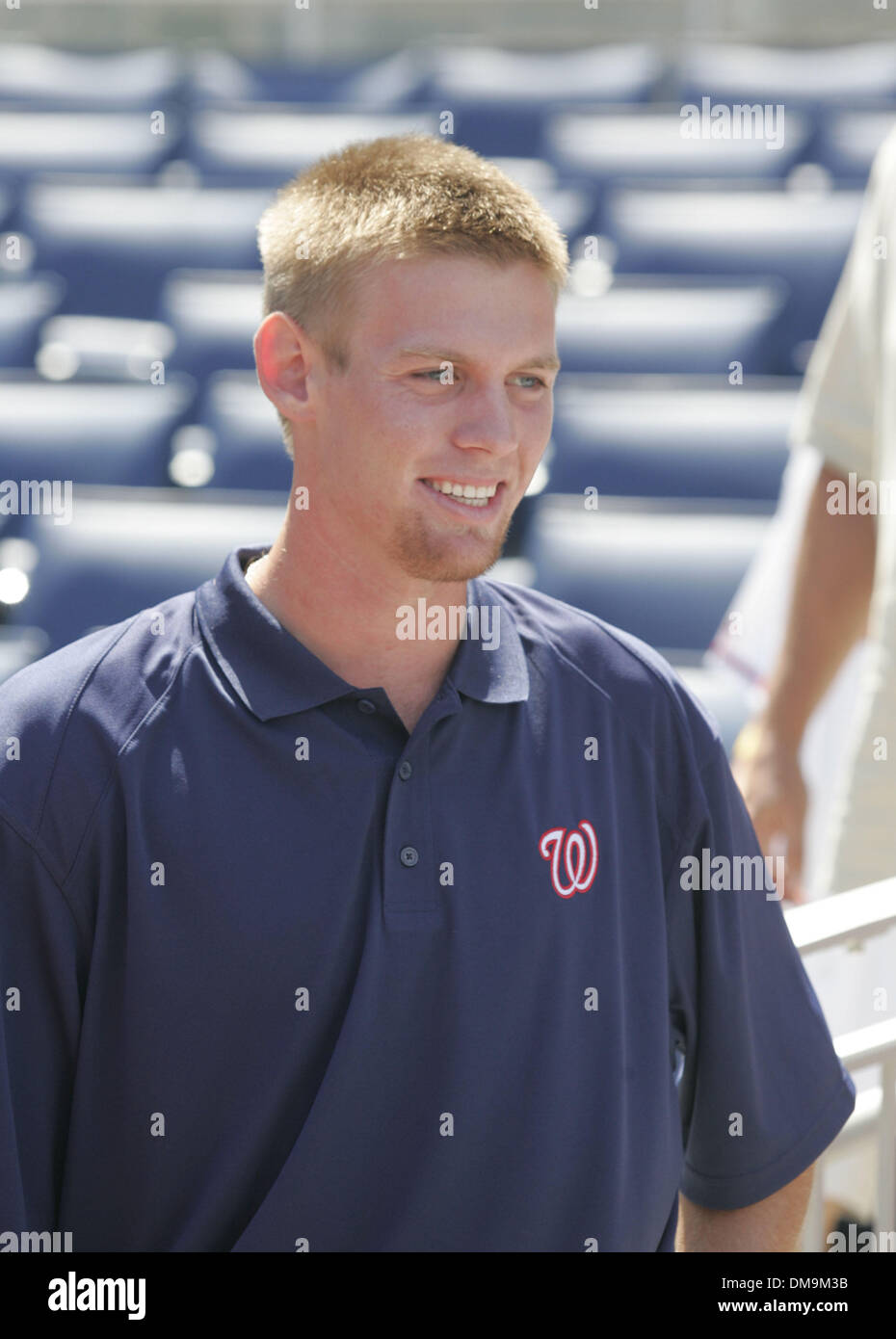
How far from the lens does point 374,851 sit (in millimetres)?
999

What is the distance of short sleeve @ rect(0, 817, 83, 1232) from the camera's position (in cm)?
94

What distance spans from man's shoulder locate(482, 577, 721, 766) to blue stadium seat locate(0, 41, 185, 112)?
4.09m

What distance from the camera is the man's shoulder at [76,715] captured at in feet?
3.09

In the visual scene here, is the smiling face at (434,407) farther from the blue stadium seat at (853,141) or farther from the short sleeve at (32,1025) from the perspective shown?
the blue stadium seat at (853,141)

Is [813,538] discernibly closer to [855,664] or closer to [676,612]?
[855,664]

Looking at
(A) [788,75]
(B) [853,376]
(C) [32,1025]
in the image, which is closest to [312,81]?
(A) [788,75]

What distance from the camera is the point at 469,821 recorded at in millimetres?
1038

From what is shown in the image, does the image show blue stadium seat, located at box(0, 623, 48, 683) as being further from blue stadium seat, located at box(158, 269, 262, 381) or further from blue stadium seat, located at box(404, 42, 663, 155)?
blue stadium seat, located at box(404, 42, 663, 155)

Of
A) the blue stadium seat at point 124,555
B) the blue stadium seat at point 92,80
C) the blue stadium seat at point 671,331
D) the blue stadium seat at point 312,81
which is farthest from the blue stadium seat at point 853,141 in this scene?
the blue stadium seat at point 124,555

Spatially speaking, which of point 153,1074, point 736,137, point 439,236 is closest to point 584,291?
point 736,137

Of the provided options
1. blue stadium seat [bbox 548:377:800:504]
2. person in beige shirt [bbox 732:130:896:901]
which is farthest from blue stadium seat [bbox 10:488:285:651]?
person in beige shirt [bbox 732:130:896:901]

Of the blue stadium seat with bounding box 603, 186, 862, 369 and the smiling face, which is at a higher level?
the blue stadium seat with bounding box 603, 186, 862, 369

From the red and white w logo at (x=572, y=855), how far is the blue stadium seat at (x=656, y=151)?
338 cm

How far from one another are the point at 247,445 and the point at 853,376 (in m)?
1.38
